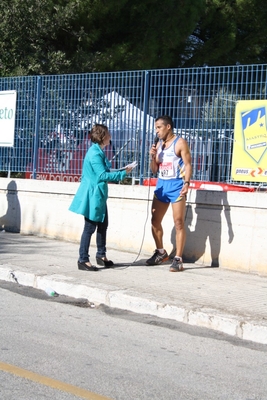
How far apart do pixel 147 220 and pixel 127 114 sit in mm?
1792

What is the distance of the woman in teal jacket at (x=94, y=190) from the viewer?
8.28m

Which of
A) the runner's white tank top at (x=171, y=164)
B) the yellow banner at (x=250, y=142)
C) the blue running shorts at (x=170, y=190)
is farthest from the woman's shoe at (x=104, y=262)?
the yellow banner at (x=250, y=142)

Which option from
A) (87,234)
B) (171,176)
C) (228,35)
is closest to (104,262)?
(87,234)

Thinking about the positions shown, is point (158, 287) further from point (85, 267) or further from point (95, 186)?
point (95, 186)

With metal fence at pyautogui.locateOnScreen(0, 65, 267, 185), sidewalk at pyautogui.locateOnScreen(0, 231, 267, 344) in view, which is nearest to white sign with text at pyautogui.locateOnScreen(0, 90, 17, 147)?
metal fence at pyautogui.locateOnScreen(0, 65, 267, 185)

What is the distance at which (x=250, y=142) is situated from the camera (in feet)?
29.3

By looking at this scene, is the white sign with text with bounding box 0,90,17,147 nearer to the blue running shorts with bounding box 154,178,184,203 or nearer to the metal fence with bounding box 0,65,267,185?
the metal fence with bounding box 0,65,267,185

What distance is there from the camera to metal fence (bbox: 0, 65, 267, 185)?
9234mm

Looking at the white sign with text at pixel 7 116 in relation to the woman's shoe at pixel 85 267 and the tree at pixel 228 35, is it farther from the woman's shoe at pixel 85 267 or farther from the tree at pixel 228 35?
the tree at pixel 228 35

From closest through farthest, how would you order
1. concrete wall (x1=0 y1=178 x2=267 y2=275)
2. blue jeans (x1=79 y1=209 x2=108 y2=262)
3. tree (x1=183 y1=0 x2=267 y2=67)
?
1. blue jeans (x1=79 y1=209 x2=108 y2=262)
2. concrete wall (x1=0 y1=178 x2=267 y2=275)
3. tree (x1=183 y1=0 x2=267 y2=67)

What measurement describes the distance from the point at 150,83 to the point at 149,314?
4.41m

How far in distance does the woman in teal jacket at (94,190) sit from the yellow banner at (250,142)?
5.57ft

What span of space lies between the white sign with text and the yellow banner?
4.80 meters

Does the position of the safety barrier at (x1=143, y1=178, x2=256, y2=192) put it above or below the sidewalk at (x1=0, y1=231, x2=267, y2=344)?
above
